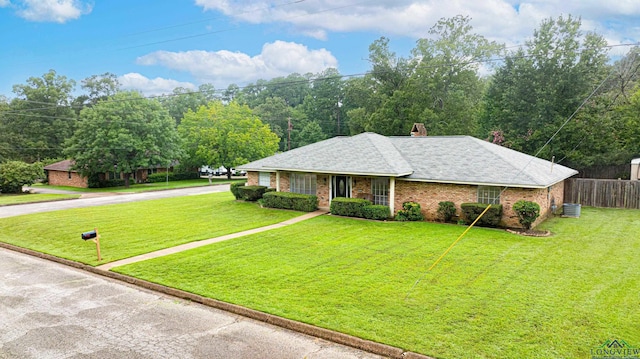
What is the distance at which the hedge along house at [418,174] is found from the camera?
1647 cm

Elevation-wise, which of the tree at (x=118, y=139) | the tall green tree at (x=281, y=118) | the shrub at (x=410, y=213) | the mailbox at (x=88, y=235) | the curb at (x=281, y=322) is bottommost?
the curb at (x=281, y=322)

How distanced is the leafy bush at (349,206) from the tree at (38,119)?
44.4 metres

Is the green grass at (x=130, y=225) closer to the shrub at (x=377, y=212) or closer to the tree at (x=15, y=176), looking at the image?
the shrub at (x=377, y=212)

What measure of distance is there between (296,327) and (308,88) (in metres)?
77.3

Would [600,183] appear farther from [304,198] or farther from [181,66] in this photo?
[181,66]

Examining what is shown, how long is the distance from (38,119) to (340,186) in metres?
48.7

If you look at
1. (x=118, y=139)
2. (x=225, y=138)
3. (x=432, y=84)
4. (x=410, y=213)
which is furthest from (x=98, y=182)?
(x=432, y=84)

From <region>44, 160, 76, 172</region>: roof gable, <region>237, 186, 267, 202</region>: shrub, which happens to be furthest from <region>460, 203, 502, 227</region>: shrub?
<region>44, 160, 76, 172</region>: roof gable

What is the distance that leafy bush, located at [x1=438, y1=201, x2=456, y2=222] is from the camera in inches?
669

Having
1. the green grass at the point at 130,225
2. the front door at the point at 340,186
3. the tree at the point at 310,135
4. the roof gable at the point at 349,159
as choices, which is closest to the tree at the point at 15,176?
the green grass at the point at 130,225

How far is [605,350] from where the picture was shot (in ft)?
21.0

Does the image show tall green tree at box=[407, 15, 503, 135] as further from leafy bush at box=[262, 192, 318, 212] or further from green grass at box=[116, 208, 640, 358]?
green grass at box=[116, 208, 640, 358]

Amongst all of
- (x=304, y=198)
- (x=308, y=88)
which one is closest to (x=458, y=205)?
(x=304, y=198)

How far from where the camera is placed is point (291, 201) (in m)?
20.4
